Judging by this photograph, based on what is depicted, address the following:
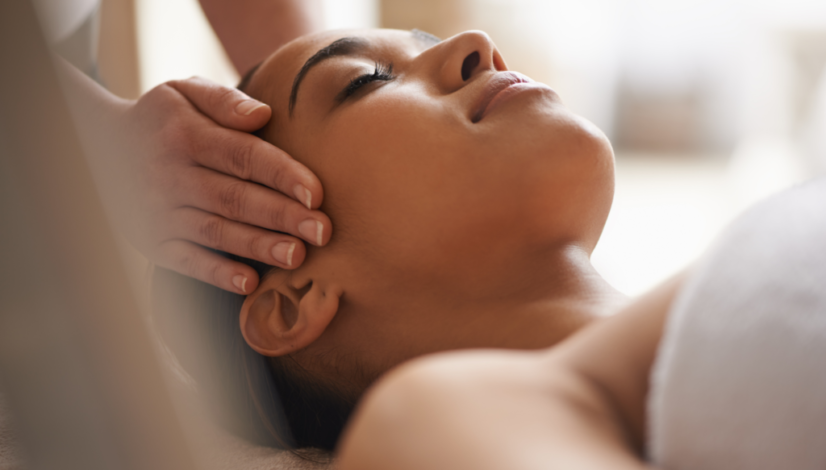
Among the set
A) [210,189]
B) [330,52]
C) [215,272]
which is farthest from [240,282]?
[330,52]

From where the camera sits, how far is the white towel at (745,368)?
419mm

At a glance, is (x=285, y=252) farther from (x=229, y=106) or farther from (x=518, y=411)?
(x=518, y=411)

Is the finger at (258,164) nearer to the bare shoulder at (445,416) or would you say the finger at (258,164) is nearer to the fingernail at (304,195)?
the fingernail at (304,195)

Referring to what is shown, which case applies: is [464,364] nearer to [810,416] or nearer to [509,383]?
[509,383]

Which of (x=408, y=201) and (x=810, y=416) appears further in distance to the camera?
(x=408, y=201)

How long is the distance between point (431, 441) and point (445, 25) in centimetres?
328

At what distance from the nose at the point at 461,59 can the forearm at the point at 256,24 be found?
0.69 meters

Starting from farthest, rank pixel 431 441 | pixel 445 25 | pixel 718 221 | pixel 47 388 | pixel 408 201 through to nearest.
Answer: pixel 445 25
pixel 718 221
pixel 408 201
pixel 47 388
pixel 431 441

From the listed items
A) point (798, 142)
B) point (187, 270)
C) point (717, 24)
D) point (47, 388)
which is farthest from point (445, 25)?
point (47, 388)

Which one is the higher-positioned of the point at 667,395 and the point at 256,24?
the point at 256,24

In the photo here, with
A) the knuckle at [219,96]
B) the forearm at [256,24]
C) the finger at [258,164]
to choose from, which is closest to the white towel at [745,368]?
the finger at [258,164]

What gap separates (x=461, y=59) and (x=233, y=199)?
410mm

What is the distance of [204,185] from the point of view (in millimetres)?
938

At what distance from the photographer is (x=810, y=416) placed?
417 mm
